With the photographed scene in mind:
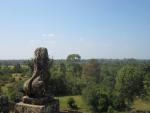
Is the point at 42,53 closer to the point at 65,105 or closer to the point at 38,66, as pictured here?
the point at 38,66

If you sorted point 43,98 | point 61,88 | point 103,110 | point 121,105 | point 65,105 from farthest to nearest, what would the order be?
point 61,88 → point 65,105 → point 121,105 → point 103,110 → point 43,98

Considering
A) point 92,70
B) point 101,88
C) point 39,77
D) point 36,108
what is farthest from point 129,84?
point 36,108

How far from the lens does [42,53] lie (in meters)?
10.7

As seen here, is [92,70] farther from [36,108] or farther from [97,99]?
[36,108]

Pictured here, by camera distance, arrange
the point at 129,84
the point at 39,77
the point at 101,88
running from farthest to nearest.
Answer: the point at 129,84 < the point at 101,88 < the point at 39,77

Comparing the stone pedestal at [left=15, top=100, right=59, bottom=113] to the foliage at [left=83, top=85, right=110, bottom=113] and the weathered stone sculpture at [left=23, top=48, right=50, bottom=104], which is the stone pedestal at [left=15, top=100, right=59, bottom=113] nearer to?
the weathered stone sculpture at [left=23, top=48, right=50, bottom=104]

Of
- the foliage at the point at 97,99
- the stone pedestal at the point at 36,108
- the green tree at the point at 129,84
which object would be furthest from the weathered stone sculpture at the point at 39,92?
the green tree at the point at 129,84

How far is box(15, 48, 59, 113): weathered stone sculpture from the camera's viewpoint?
10.2 m

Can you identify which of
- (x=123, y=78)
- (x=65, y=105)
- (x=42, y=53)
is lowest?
(x=65, y=105)

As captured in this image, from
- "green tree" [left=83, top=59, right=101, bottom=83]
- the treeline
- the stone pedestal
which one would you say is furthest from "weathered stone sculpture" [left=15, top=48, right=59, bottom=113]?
"green tree" [left=83, top=59, right=101, bottom=83]

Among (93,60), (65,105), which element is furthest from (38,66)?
(93,60)

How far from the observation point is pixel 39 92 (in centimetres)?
1037

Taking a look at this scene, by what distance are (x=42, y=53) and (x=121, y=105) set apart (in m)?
25.6

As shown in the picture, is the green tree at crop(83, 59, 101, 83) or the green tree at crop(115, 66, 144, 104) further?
the green tree at crop(83, 59, 101, 83)
